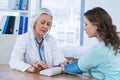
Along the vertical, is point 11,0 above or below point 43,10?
above

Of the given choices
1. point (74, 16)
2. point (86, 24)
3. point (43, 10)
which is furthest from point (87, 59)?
point (74, 16)

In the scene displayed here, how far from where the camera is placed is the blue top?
1.31m

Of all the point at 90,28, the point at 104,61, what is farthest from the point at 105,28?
the point at 104,61

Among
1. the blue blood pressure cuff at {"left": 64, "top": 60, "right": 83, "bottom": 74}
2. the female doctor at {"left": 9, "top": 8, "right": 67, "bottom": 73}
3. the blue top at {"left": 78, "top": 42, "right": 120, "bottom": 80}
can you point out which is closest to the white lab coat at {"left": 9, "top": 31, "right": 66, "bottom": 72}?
the female doctor at {"left": 9, "top": 8, "right": 67, "bottom": 73}

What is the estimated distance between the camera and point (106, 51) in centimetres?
132

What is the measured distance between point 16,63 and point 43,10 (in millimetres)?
552

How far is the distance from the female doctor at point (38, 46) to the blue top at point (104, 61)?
21.5 inches

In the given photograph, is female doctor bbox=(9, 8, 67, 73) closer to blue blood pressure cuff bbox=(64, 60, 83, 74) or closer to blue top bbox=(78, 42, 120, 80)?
blue blood pressure cuff bbox=(64, 60, 83, 74)

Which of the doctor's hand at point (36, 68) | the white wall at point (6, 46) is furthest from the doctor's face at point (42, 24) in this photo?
the white wall at point (6, 46)

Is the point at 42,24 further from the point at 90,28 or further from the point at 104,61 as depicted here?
the point at 104,61

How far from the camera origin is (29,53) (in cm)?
188

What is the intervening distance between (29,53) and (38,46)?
0.34 feet

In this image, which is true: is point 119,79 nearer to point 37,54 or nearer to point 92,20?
point 92,20

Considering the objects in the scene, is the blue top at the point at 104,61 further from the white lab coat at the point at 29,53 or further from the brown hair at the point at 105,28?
the white lab coat at the point at 29,53
